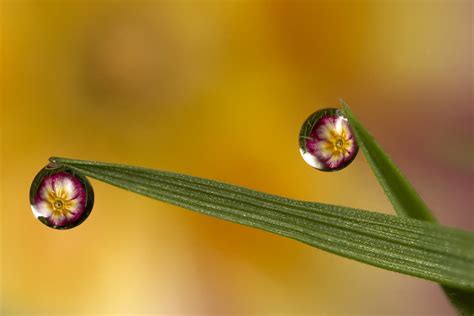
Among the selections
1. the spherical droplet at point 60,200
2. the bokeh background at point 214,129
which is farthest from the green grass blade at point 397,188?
the bokeh background at point 214,129

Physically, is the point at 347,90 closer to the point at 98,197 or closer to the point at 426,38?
the point at 426,38

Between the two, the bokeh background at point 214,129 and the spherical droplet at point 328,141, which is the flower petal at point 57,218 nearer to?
the spherical droplet at point 328,141

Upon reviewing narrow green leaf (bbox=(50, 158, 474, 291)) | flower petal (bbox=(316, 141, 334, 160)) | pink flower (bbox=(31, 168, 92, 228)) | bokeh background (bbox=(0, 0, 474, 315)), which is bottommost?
narrow green leaf (bbox=(50, 158, 474, 291))

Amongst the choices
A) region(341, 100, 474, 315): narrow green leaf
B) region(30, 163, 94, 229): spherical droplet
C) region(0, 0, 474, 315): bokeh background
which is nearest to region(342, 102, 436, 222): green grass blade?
region(341, 100, 474, 315): narrow green leaf

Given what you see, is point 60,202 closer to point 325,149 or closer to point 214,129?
point 325,149

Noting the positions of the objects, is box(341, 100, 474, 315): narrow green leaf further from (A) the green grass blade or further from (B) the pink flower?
(B) the pink flower

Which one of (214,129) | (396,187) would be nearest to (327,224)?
(396,187)
